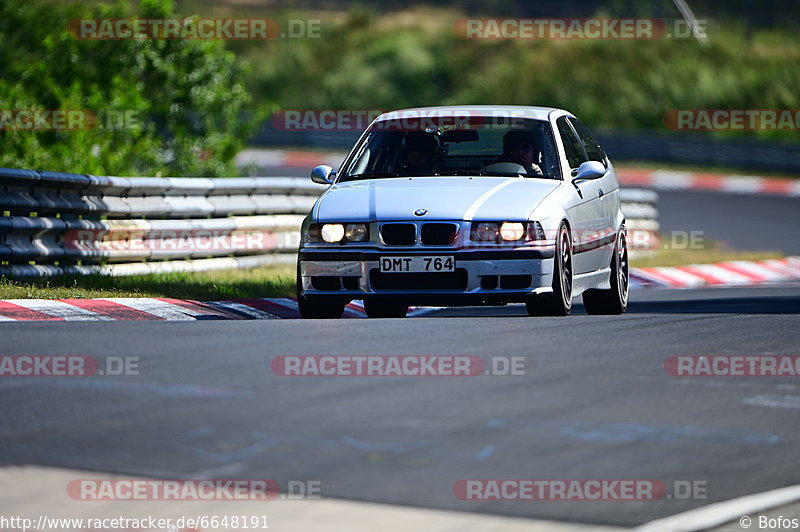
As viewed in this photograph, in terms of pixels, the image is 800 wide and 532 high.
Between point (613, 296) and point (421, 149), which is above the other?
point (421, 149)

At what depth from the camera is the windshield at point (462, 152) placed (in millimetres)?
11352

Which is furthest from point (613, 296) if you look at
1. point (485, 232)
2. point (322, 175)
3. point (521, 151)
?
point (322, 175)

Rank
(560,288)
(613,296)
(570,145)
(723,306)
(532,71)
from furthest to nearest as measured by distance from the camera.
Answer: (532,71)
(723,306)
(613,296)
(570,145)
(560,288)

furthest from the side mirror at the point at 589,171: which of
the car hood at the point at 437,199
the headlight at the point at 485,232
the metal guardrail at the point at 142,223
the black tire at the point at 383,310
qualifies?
the metal guardrail at the point at 142,223

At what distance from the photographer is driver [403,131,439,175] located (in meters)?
11.4

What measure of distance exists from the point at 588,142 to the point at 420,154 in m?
1.90

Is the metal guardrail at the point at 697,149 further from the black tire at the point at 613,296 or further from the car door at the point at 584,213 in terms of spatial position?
the car door at the point at 584,213

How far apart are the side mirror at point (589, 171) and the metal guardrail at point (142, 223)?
454cm

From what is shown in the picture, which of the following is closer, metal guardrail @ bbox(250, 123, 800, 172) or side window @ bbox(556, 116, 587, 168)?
side window @ bbox(556, 116, 587, 168)

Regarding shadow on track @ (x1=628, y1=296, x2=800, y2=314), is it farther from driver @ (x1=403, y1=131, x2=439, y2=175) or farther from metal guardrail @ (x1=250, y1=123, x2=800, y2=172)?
metal guardrail @ (x1=250, y1=123, x2=800, y2=172)

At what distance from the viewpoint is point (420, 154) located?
37.6ft

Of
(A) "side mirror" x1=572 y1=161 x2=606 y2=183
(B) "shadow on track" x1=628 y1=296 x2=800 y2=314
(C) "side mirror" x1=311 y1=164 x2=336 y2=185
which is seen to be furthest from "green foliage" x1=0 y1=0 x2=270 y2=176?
(A) "side mirror" x1=572 y1=161 x2=606 y2=183

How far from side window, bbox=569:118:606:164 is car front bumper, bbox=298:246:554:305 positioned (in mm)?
2473

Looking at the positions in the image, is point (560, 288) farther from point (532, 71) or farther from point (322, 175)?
point (532, 71)
